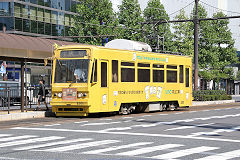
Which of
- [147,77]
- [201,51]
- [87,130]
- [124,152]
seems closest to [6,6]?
[201,51]

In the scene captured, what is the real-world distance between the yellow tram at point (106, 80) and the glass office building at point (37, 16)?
24811mm

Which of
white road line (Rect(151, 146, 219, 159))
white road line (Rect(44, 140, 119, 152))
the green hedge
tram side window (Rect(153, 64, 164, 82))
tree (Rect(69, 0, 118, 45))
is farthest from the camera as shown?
tree (Rect(69, 0, 118, 45))

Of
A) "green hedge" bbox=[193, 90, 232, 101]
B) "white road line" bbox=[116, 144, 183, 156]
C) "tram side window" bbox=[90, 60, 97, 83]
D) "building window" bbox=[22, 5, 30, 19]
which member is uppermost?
"building window" bbox=[22, 5, 30, 19]

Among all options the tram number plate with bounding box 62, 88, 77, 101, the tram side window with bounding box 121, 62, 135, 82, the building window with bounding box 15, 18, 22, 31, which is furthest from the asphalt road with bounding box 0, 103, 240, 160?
the building window with bounding box 15, 18, 22, 31

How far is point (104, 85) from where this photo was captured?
21.2 metres

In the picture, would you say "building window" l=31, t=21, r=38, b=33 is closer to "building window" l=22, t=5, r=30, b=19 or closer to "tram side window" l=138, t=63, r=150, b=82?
"building window" l=22, t=5, r=30, b=19

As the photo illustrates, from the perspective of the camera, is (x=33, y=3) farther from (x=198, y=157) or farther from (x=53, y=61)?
(x=198, y=157)

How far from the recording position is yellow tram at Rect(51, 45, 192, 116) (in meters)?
20.5

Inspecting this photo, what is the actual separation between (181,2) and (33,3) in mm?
28856

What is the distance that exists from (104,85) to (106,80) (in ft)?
0.84

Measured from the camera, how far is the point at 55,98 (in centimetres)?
2094

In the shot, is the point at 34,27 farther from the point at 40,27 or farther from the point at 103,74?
the point at 103,74

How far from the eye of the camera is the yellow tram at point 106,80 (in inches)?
806

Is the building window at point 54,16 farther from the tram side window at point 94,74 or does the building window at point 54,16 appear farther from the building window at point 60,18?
the tram side window at point 94,74
